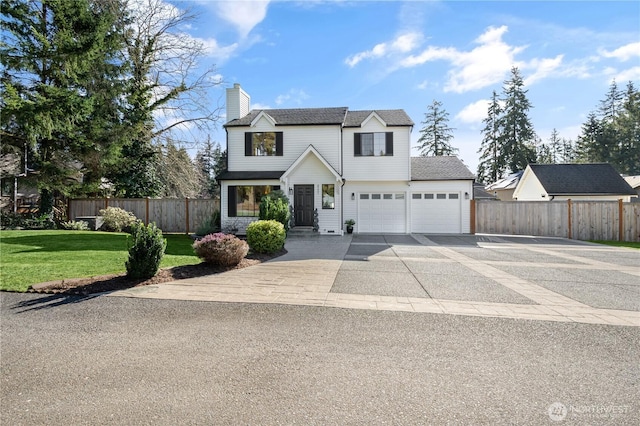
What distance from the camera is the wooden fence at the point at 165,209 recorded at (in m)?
19.0

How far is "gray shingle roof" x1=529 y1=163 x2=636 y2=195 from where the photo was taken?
22938 millimetres

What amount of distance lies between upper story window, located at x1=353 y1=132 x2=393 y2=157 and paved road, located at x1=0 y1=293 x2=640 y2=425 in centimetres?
1416

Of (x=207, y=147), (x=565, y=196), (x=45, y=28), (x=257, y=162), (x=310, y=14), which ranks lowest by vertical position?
(x=565, y=196)

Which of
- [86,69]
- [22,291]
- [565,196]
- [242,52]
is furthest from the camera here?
[565,196]

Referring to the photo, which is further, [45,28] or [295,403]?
[45,28]

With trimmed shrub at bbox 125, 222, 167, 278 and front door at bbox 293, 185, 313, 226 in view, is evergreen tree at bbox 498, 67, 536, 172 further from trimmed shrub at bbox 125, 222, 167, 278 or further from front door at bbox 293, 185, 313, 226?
trimmed shrub at bbox 125, 222, 167, 278

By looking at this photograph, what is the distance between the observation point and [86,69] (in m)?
16.6

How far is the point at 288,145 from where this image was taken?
59.3 feet

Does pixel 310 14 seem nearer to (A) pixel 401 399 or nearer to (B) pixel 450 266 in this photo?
(B) pixel 450 266

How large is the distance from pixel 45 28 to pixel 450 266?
2281cm

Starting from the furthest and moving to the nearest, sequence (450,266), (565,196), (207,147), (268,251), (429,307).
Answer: (207,147)
(565,196)
(268,251)
(450,266)
(429,307)

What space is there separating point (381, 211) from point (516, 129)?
34789 millimetres

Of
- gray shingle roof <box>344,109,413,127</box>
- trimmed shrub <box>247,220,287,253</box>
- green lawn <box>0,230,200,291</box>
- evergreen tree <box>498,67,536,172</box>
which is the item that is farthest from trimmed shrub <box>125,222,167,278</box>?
evergreen tree <box>498,67,536,172</box>

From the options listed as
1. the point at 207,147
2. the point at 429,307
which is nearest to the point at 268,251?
the point at 429,307
